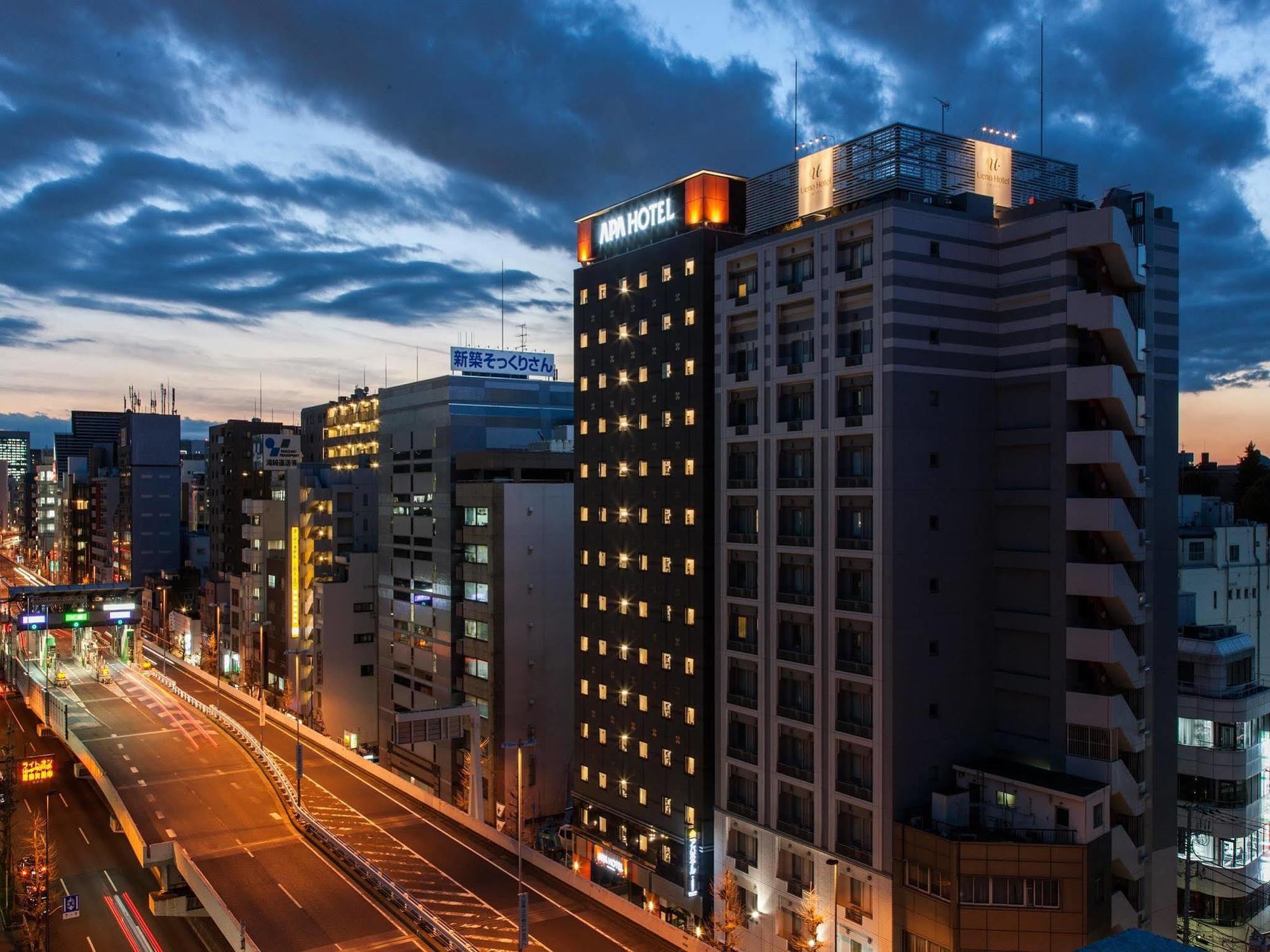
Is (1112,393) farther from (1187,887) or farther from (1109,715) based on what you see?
(1187,887)

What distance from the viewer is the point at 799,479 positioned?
5566 centimetres

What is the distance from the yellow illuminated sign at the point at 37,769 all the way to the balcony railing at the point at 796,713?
2585 inches

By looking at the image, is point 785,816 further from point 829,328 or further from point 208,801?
point 208,801

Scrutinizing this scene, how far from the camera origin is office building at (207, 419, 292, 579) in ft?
521

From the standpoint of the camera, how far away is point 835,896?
51.5m

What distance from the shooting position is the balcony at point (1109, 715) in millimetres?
49000

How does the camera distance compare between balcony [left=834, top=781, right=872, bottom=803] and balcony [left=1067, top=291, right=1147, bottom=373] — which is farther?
balcony [left=834, top=781, right=872, bottom=803]

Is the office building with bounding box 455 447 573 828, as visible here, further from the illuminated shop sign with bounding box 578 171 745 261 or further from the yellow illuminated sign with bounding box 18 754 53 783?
the yellow illuminated sign with bounding box 18 754 53 783

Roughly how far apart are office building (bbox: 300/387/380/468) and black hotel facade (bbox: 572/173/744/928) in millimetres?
78324

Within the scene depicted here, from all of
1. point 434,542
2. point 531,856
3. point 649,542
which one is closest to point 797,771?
point 531,856

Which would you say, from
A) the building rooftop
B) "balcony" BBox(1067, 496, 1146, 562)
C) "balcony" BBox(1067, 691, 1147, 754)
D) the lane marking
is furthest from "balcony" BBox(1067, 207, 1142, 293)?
the lane marking

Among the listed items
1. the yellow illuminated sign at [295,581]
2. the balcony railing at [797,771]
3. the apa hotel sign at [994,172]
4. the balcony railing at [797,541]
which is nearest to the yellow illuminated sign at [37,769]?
the yellow illuminated sign at [295,581]

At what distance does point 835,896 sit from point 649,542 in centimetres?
2543

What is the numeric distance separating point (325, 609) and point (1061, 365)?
87.2 m
